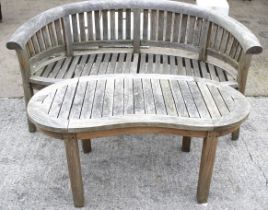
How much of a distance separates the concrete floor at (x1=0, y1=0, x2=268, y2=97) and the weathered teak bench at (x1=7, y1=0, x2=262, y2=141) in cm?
81

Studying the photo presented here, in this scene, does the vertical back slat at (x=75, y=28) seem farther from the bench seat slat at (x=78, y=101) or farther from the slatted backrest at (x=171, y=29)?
the bench seat slat at (x=78, y=101)

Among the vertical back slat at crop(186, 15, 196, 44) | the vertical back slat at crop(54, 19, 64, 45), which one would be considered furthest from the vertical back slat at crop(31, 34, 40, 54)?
the vertical back slat at crop(186, 15, 196, 44)

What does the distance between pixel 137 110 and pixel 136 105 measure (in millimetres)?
57

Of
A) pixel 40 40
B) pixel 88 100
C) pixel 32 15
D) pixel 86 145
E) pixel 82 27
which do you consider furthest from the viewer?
pixel 32 15

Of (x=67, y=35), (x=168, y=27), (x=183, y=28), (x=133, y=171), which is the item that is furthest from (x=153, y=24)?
(x=133, y=171)

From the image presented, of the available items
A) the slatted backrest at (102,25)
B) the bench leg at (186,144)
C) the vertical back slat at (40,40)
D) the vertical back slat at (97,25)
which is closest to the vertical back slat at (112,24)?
the slatted backrest at (102,25)

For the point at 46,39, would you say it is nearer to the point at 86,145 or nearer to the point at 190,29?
the point at 86,145

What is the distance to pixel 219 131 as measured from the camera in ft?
6.68

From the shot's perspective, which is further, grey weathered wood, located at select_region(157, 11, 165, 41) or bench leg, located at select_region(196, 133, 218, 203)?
grey weathered wood, located at select_region(157, 11, 165, 41)

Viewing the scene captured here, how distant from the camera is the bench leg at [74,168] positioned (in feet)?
6.77

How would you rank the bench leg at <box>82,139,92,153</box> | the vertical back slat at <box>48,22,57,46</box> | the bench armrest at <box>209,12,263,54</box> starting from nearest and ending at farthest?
the bench armrest at <box>209,12,263,54</box> < the bench leg at <box>82,139,92,153</box> < the vertical back slat at <box>48,22,57,46</box>

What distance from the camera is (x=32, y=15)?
19.0 ft

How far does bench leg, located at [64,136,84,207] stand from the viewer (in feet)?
6.77

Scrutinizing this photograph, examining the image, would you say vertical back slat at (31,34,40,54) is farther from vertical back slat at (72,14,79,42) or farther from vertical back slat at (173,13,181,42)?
vertical back slat at (173,13,181,42)
